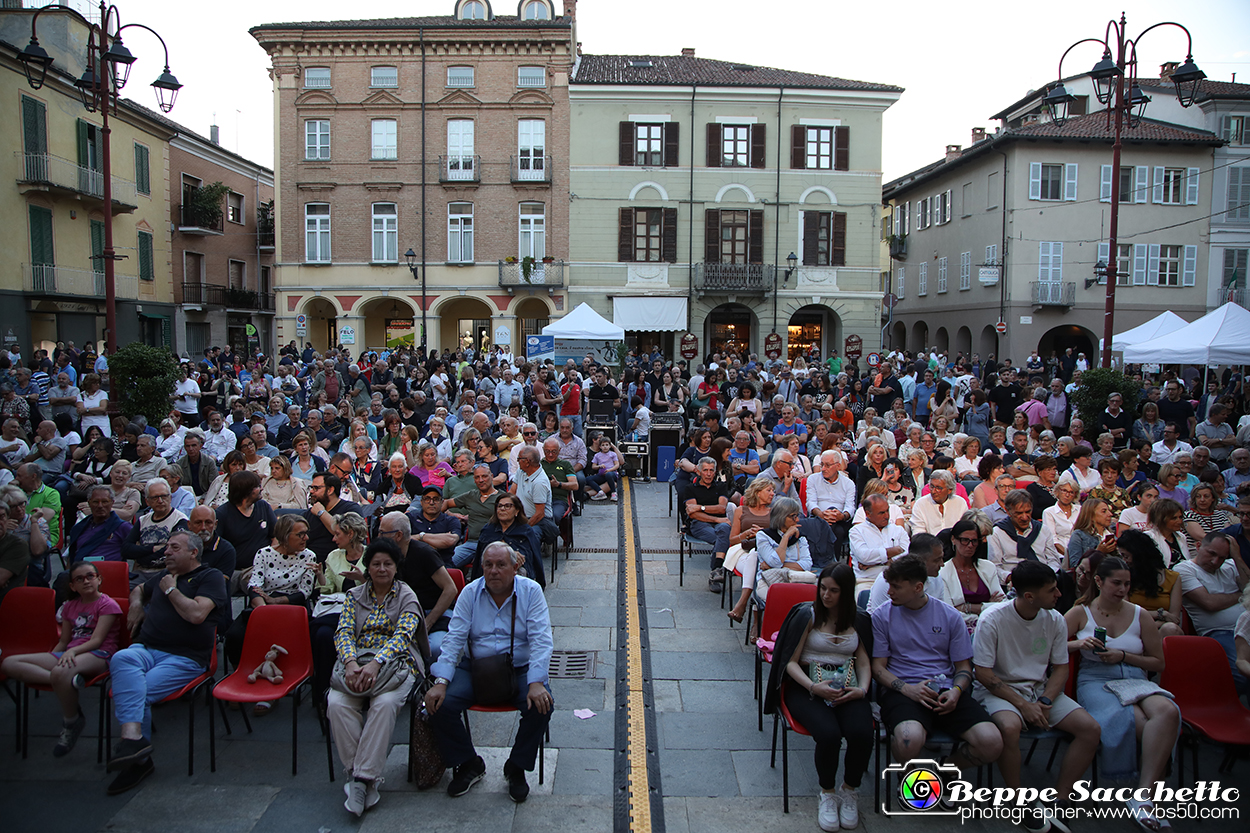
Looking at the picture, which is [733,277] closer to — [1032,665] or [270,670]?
[1032,665]

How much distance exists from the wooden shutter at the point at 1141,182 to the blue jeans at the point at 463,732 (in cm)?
3325

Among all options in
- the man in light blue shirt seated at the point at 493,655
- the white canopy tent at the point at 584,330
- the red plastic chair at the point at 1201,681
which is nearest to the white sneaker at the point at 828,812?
the man in light blue shirt seated at the point at 493,655

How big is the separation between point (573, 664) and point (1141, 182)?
32330 mm

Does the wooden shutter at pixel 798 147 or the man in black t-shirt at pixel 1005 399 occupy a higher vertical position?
the wooden shutter at pixel 798 147

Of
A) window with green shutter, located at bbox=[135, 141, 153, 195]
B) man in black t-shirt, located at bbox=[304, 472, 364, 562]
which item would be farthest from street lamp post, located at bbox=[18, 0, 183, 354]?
window with green shutter, located at bbox=[135, 141, 153, 195]

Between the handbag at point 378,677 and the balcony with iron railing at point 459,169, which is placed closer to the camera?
the handbag at point 378,677

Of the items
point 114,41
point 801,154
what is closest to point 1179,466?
point 114,41

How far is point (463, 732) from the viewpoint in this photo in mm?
4516

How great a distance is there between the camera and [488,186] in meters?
28.6

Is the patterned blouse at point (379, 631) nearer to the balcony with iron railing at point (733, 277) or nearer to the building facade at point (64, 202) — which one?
the building facade at point (64, 202)

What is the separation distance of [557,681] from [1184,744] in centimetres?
408

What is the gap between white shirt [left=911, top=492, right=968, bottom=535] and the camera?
22.7ft

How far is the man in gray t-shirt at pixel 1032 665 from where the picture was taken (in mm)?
4305

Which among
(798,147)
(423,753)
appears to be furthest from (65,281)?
(423,753)
